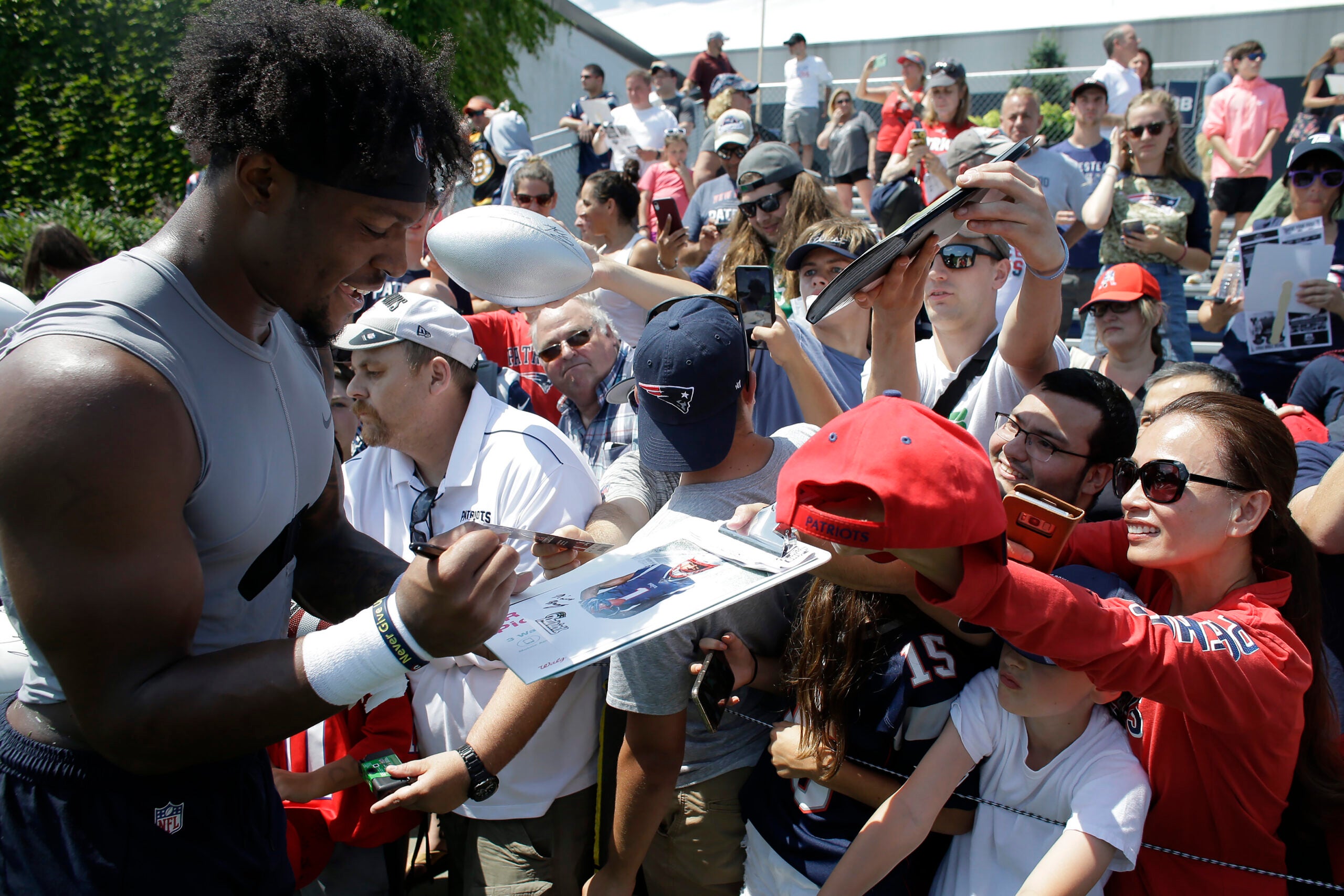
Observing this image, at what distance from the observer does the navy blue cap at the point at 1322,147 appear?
4133 mm

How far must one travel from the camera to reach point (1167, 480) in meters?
1.92

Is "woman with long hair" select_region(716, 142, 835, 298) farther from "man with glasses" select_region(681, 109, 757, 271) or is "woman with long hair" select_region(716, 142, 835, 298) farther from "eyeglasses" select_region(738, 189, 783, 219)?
"man with glasses" select_region(681, 109, 757, 271)

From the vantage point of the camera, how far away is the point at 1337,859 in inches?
73.7

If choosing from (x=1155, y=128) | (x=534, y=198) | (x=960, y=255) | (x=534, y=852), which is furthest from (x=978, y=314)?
(x=534, y=198)

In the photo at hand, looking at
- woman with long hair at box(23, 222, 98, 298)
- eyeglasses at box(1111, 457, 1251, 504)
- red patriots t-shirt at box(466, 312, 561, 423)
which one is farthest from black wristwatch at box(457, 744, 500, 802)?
woman with long hair at box(23, 222, 98, 298)

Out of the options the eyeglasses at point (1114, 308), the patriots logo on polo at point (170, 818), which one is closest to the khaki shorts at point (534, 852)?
the patriots logo on polo at point (170, 818)

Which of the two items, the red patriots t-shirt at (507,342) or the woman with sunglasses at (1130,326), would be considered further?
the red patriots t-shirt at (507,342)

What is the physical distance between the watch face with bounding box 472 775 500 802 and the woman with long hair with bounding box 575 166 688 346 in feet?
9.21

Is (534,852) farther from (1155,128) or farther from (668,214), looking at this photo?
(1155,128)

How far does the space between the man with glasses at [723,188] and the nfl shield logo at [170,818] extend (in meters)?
4.77

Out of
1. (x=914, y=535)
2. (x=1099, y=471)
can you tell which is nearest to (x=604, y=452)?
(x=1099, y=471)

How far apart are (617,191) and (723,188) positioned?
87 centimetres

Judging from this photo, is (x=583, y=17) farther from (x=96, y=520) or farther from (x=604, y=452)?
(x=96, y=520)

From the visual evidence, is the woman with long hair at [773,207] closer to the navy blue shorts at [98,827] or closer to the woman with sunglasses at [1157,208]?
the woman with sunglasses at [1157,208]
